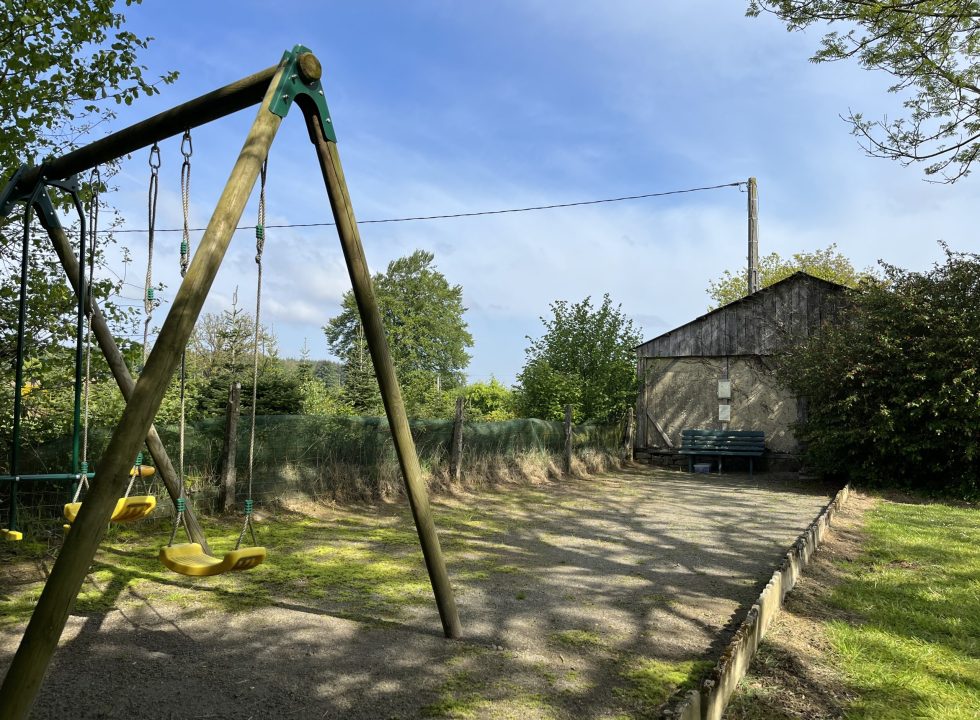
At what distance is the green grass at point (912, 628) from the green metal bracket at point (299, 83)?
4.15m

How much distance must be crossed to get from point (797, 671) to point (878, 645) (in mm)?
870

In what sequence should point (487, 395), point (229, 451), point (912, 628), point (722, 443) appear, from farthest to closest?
point (487, 395) < point (722, 443) < point (229, 451) < point (912, 628)

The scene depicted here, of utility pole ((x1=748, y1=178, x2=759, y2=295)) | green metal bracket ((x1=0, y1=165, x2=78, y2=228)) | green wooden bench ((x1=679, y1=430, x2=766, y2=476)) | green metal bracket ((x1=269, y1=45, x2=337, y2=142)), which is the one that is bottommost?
green wooden bench ((x1=679, y1=430, x2=766, y2=476))

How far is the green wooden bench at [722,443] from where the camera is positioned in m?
16.4

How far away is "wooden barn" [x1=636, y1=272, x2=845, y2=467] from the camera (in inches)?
651

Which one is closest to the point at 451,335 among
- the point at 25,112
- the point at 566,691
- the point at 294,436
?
the point at 294,436

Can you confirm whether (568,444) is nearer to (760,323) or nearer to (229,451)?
(760,323)

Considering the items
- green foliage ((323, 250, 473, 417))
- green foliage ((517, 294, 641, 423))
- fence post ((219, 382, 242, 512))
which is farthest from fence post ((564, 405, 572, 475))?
green foliage ((323, 250, 473, 417))

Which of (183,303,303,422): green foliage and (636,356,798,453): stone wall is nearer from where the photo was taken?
(183,303,303,422): green foliage

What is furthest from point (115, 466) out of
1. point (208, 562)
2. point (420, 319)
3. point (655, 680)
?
point (420, 319)

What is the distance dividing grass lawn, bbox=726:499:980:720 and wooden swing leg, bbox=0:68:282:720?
2846 millimetres

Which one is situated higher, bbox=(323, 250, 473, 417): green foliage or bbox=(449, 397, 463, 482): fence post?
bbox=(323, 250, 473, 417): green foliage

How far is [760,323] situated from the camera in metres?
17.1

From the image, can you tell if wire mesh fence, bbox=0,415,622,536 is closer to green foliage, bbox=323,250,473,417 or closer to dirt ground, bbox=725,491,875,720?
dirt ground, bbox=725,491,875,720
